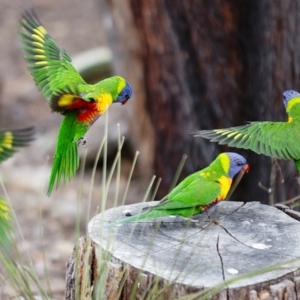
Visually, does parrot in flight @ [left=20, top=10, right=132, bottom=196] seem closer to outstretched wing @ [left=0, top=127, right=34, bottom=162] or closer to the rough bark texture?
outstretched wing @ [left=0, top=127, right=34, bottom=162]

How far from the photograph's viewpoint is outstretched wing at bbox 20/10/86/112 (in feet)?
6.84

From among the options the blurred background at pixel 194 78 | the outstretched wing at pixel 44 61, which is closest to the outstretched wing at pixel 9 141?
the outstretched wing at pixel 44 61

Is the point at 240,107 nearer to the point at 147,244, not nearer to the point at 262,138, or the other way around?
the point at 262,138

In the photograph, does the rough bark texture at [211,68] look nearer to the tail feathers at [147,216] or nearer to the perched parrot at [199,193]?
the perched parrot at [199,193]

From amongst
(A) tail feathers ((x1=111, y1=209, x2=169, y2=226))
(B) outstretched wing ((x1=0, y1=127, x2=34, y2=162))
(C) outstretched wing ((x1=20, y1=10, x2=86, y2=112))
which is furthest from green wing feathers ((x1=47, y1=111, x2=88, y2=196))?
(B) outstretched wing ((x1=0, y1=127, x2=34, y2=162))

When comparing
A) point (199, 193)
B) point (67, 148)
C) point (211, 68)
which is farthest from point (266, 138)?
point (211, 68)

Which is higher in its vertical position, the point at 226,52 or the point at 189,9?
the point at 189,9

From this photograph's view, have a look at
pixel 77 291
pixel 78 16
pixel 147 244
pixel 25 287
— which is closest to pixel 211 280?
pixel 147 244

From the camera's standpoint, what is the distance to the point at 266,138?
218 cm

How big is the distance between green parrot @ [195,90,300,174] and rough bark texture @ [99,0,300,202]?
1302 mm

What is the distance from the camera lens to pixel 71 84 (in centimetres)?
193

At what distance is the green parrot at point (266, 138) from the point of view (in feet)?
7.06

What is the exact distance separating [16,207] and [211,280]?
3313 mm

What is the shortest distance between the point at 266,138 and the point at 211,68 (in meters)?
1.65
